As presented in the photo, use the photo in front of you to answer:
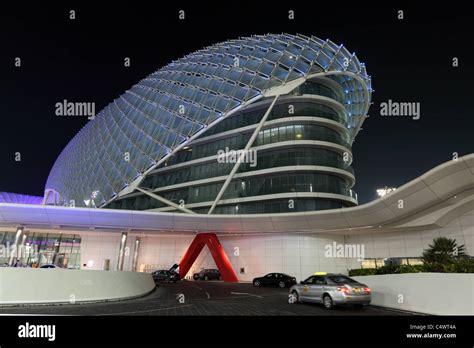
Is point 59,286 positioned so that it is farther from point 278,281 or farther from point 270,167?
point 270,167

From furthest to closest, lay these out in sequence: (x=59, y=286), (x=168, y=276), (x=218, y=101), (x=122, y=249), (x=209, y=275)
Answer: (x=218, y=101)
(x=209, y=275)
(x=122, y=249)
(x=168, y=276)
(x=59, y=286)

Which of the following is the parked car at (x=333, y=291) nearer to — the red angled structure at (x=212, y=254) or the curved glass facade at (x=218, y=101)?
the red angled structure at (x=212, y=254)

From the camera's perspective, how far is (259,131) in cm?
4688

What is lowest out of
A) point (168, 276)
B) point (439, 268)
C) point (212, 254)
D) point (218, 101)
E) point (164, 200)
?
point (168, 276)

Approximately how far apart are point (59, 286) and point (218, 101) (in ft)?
119

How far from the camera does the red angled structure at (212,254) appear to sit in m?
43.7

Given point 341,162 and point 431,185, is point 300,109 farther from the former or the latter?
point 431,185

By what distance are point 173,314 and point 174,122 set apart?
3867cm

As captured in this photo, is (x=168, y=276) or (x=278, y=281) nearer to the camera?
(x=278, y=281)

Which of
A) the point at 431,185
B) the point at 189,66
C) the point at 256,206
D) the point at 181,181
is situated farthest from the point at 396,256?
the point at 189,66

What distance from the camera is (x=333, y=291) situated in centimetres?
1585

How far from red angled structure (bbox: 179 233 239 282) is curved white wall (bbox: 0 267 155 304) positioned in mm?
25674

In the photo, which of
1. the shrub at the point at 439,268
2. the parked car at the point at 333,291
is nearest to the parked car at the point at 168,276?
the parked car at the point at 333,291

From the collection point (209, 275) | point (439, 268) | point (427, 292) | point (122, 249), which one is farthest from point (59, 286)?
point (209, 275)
